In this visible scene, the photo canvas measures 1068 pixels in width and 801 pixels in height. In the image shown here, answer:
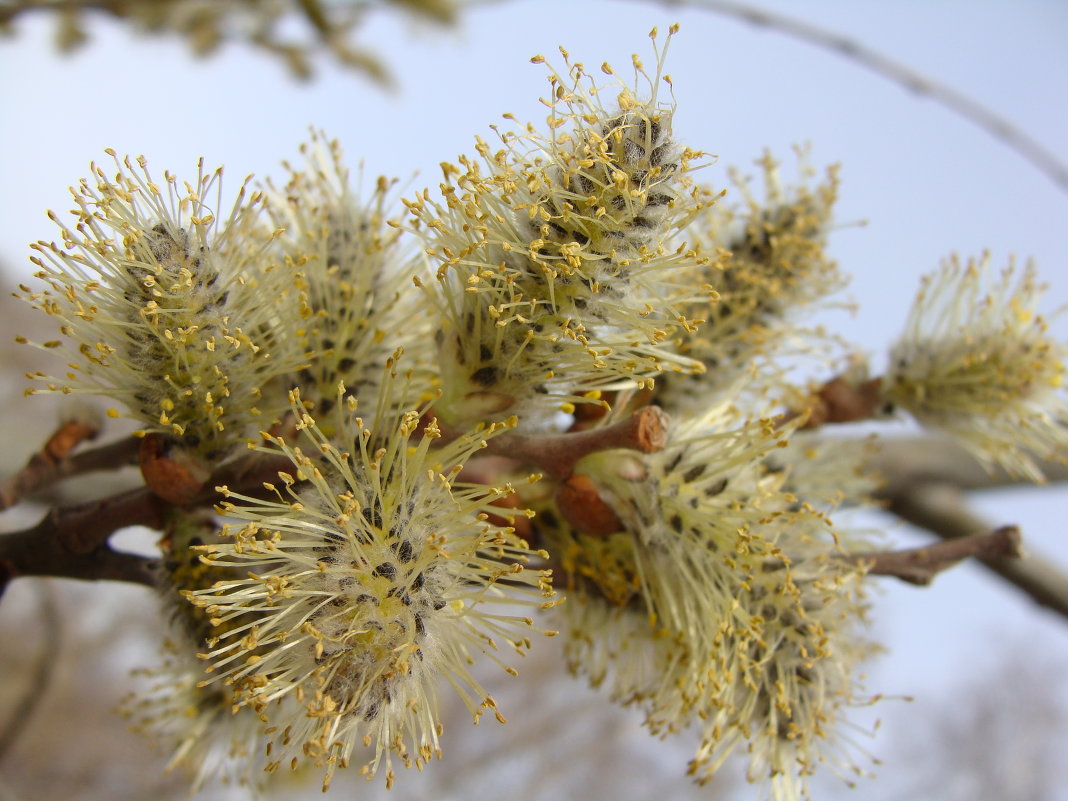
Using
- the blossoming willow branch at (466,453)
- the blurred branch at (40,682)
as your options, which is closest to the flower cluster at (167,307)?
the blossoming willow branch at (466,453)

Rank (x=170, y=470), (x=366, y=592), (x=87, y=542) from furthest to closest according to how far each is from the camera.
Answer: (x=87, y=542) < (x=170, y=470) < (x=366, y=592)

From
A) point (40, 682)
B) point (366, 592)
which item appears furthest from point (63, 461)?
point (40, 682)

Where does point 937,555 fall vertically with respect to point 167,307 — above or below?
below

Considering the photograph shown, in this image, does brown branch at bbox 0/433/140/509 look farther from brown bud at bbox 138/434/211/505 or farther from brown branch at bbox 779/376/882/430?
brown branch at bbox 779/376/882/430

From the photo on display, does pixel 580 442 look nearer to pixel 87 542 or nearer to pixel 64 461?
pixel 87 542

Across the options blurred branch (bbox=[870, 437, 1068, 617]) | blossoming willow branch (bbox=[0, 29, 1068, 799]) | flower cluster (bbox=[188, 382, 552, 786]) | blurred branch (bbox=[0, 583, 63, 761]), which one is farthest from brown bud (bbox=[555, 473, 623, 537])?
blurred branch (bbox=[0, 583, 63, 761])

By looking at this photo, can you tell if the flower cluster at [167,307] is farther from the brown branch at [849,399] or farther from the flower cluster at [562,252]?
the brown branch at [849,399]
